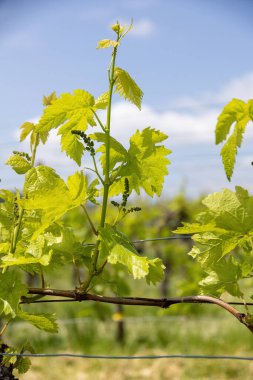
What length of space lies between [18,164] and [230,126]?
536mm

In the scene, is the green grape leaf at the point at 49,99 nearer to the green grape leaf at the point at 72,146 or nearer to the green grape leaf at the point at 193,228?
the green grape leaf at the point at 72,146

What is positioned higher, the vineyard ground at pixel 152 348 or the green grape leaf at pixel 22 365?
the green grape leaf at pixel 22 365

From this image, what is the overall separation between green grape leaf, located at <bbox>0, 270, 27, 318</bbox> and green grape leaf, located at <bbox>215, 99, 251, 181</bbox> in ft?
1.85

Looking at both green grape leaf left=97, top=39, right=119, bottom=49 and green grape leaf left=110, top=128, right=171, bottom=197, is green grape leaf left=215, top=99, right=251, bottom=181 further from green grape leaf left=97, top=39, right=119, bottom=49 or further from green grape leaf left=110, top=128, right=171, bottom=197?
green grape leaf left=97, top=39, right=119, bottom=49

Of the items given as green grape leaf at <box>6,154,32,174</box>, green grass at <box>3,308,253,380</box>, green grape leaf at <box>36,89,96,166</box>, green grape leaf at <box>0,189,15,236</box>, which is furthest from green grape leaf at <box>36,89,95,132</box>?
green grass at <box>3,308,253,380</box>

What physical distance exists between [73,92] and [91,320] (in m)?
5.33

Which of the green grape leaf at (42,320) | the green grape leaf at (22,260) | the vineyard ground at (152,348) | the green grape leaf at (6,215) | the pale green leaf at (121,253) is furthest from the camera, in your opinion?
the vineyard ground at (152,348)

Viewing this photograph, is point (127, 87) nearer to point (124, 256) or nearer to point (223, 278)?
point (124, 256)

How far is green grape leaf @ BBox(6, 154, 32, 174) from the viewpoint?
1408 mm

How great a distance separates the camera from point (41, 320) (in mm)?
1392

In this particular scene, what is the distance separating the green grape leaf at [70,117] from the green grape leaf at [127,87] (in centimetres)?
7

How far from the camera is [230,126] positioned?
1216 mm

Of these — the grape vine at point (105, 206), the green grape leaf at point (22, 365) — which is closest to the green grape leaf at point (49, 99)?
the grape vine at point (105, 206)

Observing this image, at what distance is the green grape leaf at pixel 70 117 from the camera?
135cm
